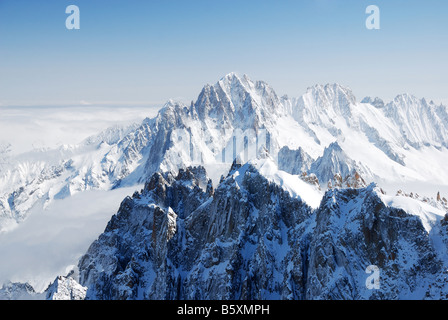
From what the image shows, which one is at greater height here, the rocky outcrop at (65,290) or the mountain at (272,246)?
the mountain at (272,246)

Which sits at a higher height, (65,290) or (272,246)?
(272,246)

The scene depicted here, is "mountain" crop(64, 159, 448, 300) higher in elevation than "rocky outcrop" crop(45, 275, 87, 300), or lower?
higher

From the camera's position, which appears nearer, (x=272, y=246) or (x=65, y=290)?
(x=272, y=246)

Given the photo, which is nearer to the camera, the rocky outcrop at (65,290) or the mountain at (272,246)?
the mountain at (272,246)

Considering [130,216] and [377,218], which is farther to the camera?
[130,216]

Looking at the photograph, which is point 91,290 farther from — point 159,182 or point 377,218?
point 377,218

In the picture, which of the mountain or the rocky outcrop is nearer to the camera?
the mountain
